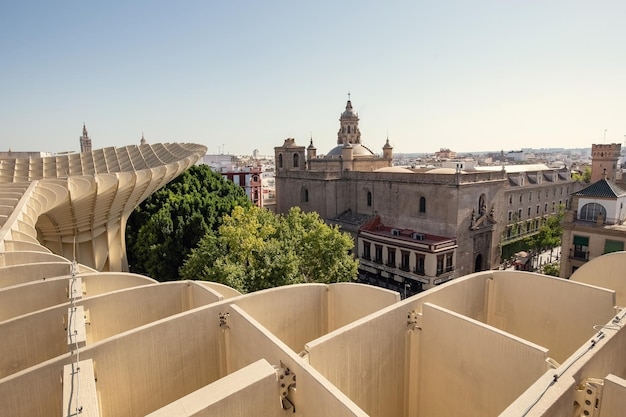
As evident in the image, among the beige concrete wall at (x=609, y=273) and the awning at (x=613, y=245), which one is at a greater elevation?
the beige concrete wall at (x=609, y=273)

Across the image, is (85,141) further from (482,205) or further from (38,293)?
(38,293)

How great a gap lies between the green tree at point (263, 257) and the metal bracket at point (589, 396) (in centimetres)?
1354

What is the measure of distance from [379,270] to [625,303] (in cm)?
2341

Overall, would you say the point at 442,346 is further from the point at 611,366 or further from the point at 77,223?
the point at 77,223

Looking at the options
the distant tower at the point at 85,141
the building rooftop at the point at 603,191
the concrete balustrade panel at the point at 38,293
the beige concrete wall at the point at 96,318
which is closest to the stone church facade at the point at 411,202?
the building rooftop at the point at 603,191

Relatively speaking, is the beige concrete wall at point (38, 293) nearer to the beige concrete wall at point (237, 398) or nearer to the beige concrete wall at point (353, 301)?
the beige concrete wall at point (237, 398)

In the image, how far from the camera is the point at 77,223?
21.1 m

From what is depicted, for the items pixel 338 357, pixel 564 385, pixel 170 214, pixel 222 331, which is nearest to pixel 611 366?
pixel 564 385

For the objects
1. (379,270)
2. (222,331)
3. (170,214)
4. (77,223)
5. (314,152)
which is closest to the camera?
(222,331)

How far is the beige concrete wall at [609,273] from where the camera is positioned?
1151cm

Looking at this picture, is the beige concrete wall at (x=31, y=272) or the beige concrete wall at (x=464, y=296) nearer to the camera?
the beige concrete wall at (x=31, y=272)

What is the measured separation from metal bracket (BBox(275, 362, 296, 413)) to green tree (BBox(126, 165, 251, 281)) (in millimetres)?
17561

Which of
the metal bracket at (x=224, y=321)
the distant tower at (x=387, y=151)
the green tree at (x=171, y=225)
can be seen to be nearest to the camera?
the metal bracket at (x=224, y=321)

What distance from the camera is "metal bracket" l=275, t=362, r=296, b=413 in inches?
241
